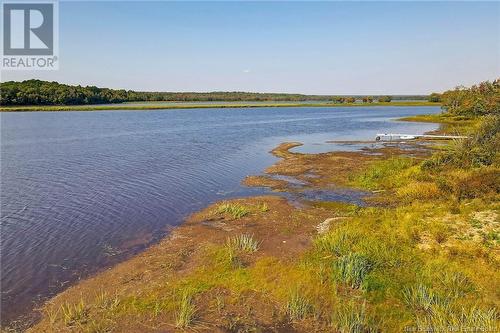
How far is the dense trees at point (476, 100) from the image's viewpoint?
61781mm

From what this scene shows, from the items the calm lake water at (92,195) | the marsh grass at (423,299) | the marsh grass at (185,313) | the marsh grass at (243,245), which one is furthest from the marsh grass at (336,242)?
the calm lake water at (92,195)

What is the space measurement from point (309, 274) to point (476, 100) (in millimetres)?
75471

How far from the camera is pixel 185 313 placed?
10.5m

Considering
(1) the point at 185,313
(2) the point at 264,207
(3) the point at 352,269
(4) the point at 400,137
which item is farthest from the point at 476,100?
(1) the point at 185,313

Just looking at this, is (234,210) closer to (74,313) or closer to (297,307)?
(297,307)

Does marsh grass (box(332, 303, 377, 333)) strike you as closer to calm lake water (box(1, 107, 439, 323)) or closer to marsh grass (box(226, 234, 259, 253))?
marsh grass (box(226, 234, 259, 253))

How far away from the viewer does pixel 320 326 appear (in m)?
10.4

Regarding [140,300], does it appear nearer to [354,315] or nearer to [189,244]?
[189,244]

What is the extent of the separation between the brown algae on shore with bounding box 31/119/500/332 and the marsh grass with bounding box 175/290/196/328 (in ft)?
0.15

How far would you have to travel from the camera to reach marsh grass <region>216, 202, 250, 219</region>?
66.1ft

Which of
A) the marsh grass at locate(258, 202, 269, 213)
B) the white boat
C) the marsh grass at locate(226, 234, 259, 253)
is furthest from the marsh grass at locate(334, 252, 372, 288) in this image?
the white boat

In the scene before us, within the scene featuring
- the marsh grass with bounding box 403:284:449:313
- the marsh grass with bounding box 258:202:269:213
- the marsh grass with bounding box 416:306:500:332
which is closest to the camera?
the marsh grass with bounding box 416:306:500:332

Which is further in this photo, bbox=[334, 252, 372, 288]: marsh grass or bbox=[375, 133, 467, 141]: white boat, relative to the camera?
A: bbox=[375, 133, 467, 141]: white boat

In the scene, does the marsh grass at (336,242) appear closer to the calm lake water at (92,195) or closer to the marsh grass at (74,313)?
the calm lake water at (92,195)
